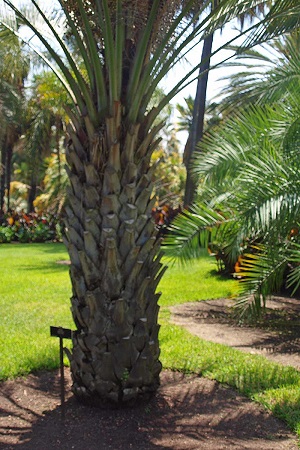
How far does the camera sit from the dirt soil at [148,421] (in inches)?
165

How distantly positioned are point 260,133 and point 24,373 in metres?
4.21

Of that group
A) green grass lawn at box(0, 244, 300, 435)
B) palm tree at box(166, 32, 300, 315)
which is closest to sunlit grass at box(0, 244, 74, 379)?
green grass lawn at box(0, 244, 300, 435)

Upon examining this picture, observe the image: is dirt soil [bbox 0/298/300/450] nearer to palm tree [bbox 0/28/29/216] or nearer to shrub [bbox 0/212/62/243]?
palm tree [bbox 0/28/29/216]

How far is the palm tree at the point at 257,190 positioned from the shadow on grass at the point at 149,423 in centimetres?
207

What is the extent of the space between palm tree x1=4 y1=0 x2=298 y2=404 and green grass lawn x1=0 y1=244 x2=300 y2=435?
1.17 metres

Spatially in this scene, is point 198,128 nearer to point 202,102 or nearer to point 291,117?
point 202,102

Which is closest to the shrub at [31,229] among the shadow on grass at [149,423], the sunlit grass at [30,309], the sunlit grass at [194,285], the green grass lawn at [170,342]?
the sunlit grass at [30,309]

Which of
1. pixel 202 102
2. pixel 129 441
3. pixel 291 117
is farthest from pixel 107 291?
pixel 202 102

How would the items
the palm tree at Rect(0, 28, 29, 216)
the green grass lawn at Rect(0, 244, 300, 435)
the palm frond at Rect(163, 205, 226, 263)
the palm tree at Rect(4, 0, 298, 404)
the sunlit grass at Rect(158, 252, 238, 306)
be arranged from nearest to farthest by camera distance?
1. the palm tree at Rect(4, 0, 298, 404)
2. the green grass lawn at Rect(0, 244, 300, 435)
3. the palm frond at Rect(163, 205, 226, 263)
4. the sunlit grass at Rect(158, 252, 238, 306)
5. the palm tree at Rect(0, 28, 29, 216)

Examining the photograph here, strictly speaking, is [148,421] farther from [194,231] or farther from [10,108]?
[10,108]

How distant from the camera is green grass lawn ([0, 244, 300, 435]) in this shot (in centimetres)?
549

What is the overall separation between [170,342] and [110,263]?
2938 millimetres

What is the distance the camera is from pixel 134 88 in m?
4.70

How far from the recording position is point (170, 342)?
23.6 ft
